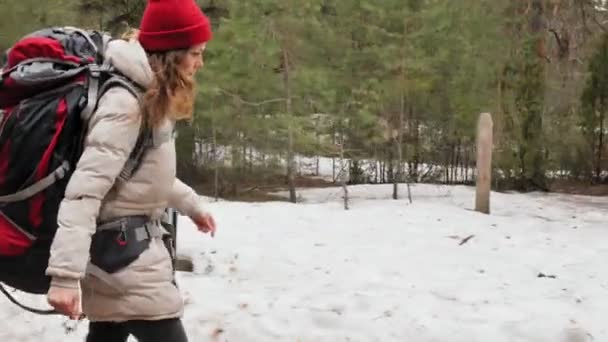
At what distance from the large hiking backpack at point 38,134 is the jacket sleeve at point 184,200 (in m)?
0.56

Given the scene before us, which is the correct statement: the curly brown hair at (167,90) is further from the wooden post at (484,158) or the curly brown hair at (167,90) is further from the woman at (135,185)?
the wooden post at (484,158)

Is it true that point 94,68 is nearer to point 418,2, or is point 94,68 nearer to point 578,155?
point 418,2

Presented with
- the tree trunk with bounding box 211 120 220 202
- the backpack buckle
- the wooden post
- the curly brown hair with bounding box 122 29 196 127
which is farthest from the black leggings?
the tree trunk with bounding box 211 120 220 202

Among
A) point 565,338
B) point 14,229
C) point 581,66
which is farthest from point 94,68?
point 581,66

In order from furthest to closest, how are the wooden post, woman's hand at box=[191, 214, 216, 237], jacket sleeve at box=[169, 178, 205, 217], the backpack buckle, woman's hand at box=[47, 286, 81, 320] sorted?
1. the wooden post
2. woman's hand at box=[191, 214, 216, 237]
3. jacket sleeve at box=[169, 178, 205, 217]
4. the backpack buckle
5. woman's hand at box=[47, 286, 81, 320]

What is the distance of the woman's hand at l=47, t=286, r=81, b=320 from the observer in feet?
6.69

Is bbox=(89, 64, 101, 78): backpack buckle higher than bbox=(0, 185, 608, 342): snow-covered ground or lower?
higher

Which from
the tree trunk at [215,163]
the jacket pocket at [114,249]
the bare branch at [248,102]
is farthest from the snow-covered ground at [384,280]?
the tree trunk at [215,163]

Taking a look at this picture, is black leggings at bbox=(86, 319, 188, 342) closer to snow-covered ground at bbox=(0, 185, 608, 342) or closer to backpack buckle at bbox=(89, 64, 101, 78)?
backpack buckle at bbox=(89, 64, 101, 78)

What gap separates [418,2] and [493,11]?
3.79 metres

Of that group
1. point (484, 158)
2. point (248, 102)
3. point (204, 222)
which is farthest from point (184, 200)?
point (248, 102)

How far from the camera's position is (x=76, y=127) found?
212 centimetres

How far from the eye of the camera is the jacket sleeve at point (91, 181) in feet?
6.70

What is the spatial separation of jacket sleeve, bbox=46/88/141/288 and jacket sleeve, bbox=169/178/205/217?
0.54 metres
